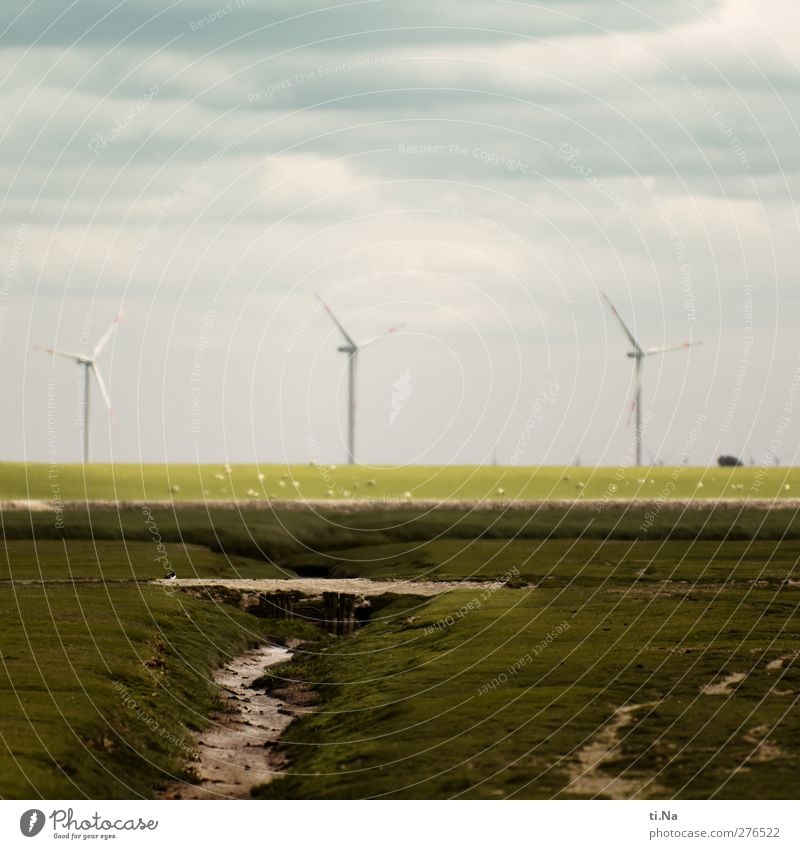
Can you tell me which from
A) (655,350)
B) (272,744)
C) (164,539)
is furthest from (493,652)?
(655,350)

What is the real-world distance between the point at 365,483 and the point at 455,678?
399ft

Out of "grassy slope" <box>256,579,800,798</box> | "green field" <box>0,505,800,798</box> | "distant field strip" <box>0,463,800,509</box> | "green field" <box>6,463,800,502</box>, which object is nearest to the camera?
"grassy slope" <box>256,579,800,798</box>

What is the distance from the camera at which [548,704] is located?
1935 inches

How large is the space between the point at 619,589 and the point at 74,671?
3794cm

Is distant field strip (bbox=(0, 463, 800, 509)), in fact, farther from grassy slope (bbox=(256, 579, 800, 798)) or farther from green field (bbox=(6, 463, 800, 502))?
grassy slope (bbox=(256, 579, 800, 798))

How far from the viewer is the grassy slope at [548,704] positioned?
135ft

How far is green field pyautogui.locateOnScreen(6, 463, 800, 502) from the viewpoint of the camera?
166m
